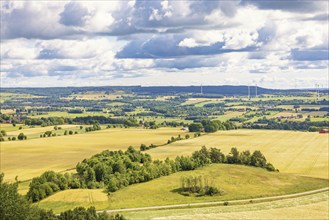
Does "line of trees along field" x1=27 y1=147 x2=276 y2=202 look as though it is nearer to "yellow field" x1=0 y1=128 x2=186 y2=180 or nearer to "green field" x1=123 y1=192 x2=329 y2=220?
"yellow field" x1=0 y1=128 x2=186 y2=180

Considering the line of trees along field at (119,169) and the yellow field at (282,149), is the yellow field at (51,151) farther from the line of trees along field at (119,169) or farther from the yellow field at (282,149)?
the yellow field at (282,149)

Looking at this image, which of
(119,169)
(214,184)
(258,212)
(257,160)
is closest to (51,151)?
(119,169)

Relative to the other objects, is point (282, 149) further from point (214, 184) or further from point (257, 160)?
point (214, 184)

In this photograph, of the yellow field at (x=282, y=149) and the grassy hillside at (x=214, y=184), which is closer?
the grassy hillside at (x=214, y=184)

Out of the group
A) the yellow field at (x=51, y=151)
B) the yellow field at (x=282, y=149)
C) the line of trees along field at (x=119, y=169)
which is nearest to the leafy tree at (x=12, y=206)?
the line of trees along field at (x=119, y=169)

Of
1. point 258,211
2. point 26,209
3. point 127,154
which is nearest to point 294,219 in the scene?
point 258,211

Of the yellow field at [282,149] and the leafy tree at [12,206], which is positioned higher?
the leafy tree at [12,206]

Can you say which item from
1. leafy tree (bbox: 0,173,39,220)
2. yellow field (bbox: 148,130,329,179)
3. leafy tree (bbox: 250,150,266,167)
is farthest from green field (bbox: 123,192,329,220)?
leafy tree (bbox: 250,150,266,167)
